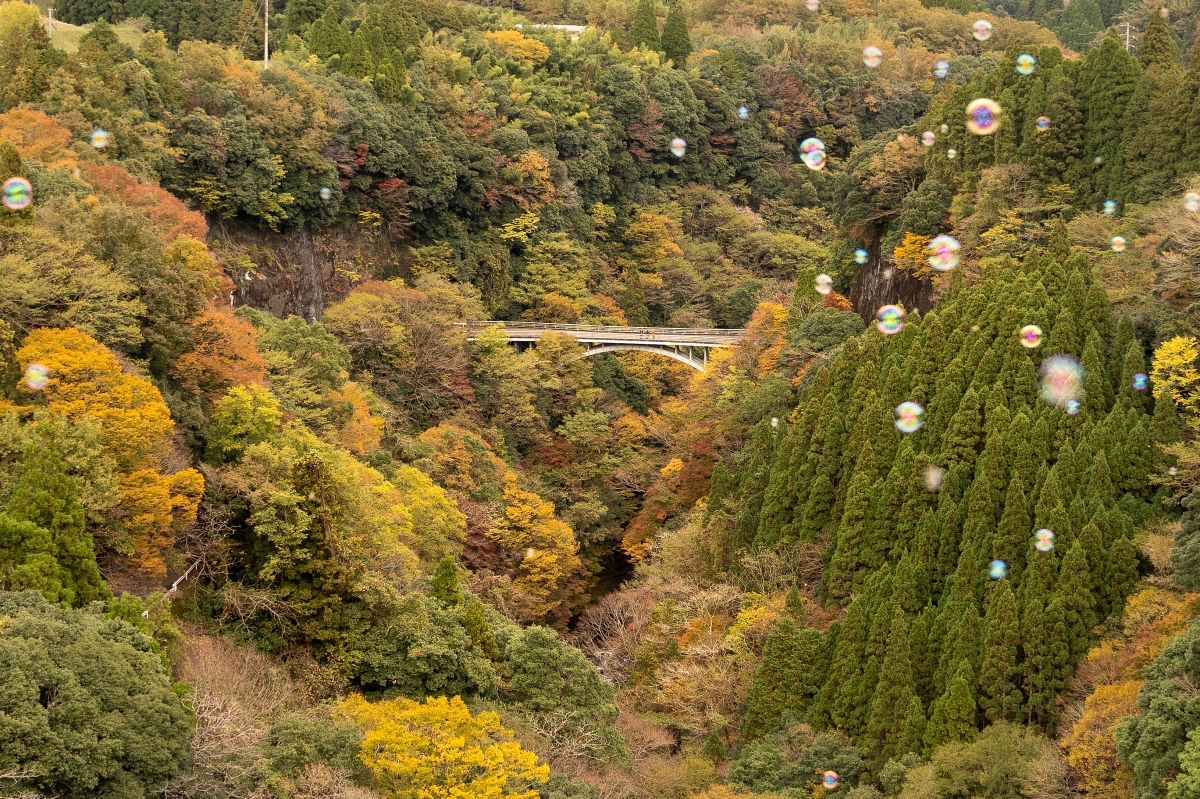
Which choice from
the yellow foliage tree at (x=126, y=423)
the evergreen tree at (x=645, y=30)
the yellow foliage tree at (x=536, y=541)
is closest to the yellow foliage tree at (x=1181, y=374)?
the yellow foliage tree at (x=536, y=541)

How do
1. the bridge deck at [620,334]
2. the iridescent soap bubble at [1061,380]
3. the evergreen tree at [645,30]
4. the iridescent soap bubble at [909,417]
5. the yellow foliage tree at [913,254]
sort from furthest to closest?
the evergreen tree at [645,30], the bridge deck at [620,334], the yellow foliage tree at [913,254], the iridescent soap bubble at [909,417], the iridescent soap bubble at [1061,380]

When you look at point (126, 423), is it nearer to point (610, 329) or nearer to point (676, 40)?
point (610, 329)

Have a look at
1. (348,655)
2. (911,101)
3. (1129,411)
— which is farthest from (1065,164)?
(911,101)

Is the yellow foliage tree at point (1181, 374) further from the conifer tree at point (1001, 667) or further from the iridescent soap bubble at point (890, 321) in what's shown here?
the iridescent soap bubble at point (890, 321)

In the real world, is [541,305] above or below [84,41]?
below

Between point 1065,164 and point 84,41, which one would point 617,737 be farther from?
point 84,41

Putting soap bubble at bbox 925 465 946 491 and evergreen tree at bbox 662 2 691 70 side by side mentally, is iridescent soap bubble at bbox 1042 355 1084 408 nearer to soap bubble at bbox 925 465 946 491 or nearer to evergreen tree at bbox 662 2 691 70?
soap bubble at bbox 925 465 946 491
